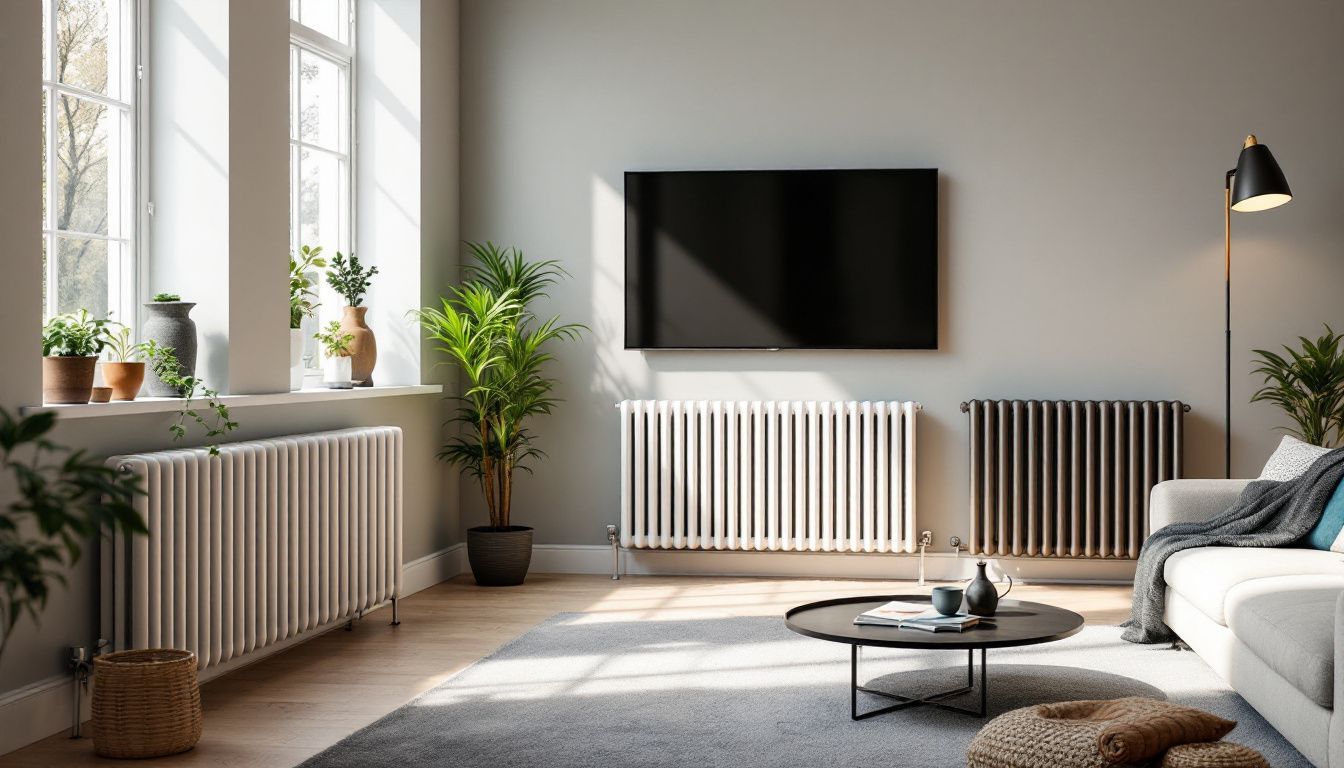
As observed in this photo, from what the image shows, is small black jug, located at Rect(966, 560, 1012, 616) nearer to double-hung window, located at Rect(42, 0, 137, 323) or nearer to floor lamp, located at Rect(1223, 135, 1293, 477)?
floor lamp, located at Rect(1223, 135, 1293, 477)

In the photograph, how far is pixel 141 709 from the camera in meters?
3.21

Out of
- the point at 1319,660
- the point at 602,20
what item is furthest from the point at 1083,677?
the point at 602,20

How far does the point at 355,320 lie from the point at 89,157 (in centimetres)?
149

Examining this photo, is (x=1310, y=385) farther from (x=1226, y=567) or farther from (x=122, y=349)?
(x=122, y=349)

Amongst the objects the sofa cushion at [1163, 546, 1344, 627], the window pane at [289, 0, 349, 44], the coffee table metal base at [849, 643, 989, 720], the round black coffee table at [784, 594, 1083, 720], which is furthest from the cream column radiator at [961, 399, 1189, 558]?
the window pane at [289, 0, 349, 44]

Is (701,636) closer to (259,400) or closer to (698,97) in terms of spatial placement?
(259,400)

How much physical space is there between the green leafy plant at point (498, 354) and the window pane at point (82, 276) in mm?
1845

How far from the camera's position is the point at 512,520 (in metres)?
6.23

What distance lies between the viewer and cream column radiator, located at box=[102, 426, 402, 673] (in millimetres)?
3484

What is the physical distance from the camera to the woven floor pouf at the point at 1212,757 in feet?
8.23

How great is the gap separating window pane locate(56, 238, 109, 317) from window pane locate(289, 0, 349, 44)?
1.75 meters

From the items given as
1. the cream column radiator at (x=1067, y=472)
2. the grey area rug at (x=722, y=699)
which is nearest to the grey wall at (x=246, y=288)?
the grey area rug at (x=722, y=699)

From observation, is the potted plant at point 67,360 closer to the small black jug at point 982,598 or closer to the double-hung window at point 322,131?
the double-hung window at point 322,131

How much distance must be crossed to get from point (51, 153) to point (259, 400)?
0.99m
